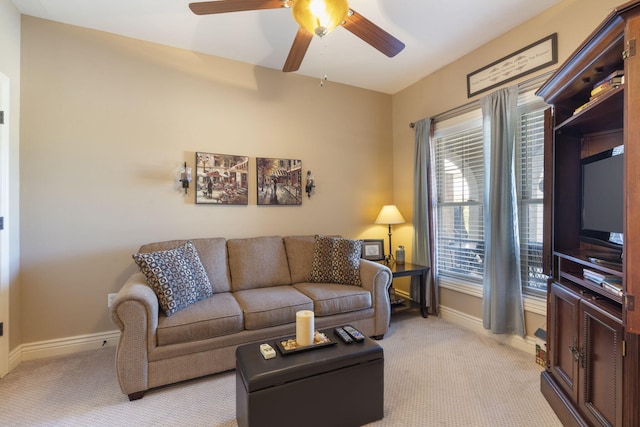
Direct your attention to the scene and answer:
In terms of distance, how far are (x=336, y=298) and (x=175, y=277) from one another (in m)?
1.27

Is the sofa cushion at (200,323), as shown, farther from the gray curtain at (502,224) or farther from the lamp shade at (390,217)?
the gray curtain at (502,224)

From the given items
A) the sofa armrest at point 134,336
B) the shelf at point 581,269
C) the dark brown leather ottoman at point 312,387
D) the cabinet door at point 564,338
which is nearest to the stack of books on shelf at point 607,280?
the shelf at point 581,269

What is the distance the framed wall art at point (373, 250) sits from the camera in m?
3.52

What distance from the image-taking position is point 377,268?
275 centimetres

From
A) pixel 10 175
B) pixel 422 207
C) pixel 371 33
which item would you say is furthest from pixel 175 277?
pixel 422 207

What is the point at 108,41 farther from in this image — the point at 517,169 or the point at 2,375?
the point at 517,169

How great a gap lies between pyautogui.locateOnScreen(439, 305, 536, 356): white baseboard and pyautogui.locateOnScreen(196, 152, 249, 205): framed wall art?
8.14 feet

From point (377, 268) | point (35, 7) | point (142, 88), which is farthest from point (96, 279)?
point (377, 268)

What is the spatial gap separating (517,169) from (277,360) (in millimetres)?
2416

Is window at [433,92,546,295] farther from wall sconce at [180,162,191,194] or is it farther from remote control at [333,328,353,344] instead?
wall sconce at [180,162,191,194]

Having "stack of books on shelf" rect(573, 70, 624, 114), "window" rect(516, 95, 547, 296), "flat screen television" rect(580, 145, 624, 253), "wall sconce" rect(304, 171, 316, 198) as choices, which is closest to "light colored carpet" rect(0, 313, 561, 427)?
"window" rect(516, 95, 547, 296)

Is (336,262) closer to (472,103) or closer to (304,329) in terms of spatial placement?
(304,329)

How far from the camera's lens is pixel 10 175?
2.25 meters

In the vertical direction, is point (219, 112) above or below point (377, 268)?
above
